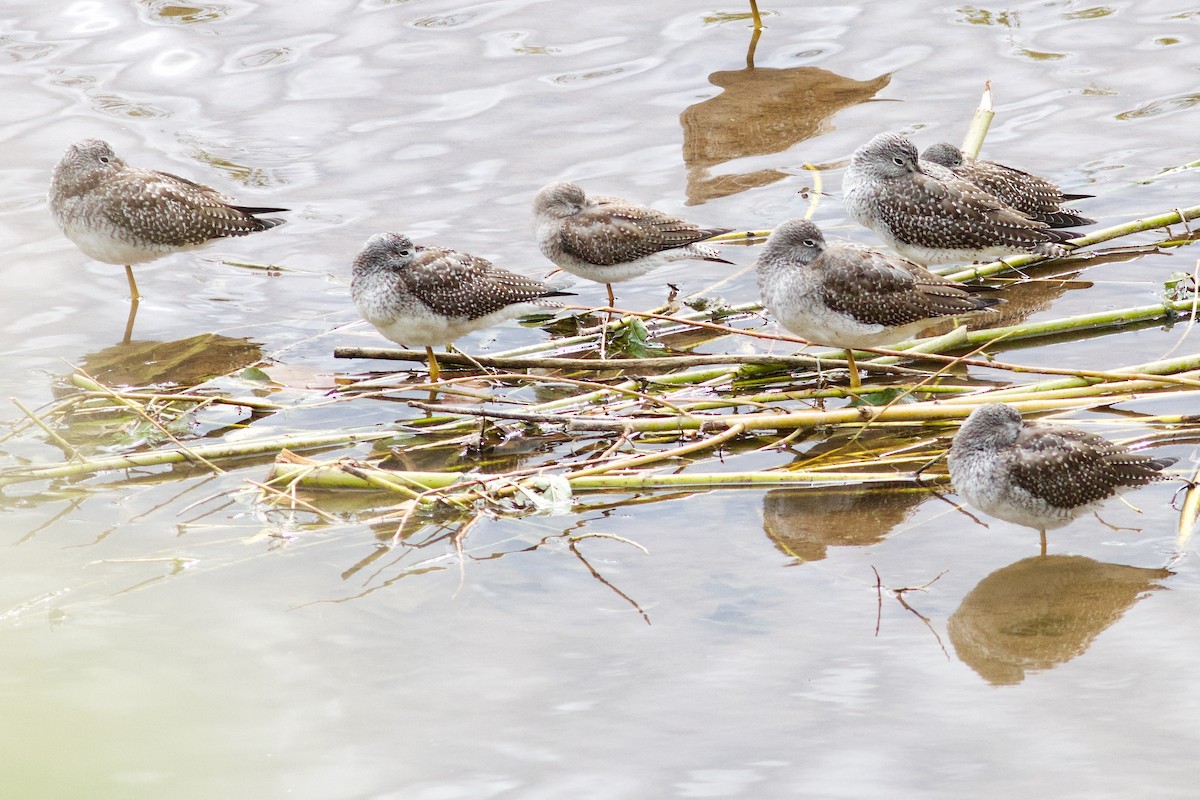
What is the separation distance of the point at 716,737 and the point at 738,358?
128 inches

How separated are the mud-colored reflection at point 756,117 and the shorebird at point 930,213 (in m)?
1.81

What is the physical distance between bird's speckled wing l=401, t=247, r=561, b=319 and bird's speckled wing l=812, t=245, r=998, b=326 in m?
1.92

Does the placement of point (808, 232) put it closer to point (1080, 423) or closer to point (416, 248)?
point (1080, 423)

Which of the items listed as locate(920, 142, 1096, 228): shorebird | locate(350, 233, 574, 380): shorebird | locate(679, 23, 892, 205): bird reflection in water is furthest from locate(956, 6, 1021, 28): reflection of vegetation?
locate(350, 233, 574, 380): shorebird

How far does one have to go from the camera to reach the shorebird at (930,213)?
920 centimetres

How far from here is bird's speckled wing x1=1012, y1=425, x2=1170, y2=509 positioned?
18.8ft

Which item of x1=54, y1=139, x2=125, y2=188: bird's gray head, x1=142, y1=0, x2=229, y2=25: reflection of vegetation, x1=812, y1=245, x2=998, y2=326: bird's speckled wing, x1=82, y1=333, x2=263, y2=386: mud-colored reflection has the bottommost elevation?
x1=82, y1=333, x2=263, y2=386: mud-colored reflection

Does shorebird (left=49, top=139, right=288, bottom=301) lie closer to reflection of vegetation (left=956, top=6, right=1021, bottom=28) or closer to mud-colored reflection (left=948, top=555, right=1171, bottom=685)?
mud-colored reflection (left=948, top=555, right=1171, bottom=685)

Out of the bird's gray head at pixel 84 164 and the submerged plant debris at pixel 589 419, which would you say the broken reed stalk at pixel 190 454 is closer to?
A: the submerged plant debris at pixel 589 419

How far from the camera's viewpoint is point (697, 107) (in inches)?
511

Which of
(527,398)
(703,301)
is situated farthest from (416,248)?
(703,301)

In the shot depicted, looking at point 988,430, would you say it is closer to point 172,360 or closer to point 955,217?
point 955,217

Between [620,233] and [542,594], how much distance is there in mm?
4022

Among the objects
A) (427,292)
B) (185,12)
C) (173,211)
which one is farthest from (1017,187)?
(185,12)
